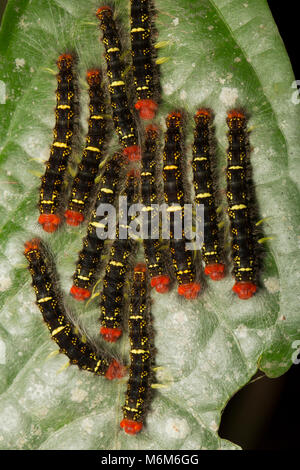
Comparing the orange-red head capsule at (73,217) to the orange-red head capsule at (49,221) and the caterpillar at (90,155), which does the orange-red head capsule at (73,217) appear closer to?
the caterpillar at (90,155)

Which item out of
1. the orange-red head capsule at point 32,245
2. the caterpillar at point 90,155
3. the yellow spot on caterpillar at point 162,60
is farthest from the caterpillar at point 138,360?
the yellow spot on caterpillar at point 162,60

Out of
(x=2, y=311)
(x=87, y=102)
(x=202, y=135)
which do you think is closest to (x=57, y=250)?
(x=2, y=311)

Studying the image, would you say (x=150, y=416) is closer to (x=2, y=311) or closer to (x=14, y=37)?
(x=2, y=311)

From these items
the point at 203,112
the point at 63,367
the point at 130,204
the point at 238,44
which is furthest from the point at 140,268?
the point at 238,44

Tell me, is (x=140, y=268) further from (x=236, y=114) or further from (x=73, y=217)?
(x=236, y=114)

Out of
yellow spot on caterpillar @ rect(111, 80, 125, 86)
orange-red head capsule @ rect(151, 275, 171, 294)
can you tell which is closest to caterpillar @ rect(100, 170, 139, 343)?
orange-red head capsule @ rect(151, 275, 171, 294)
